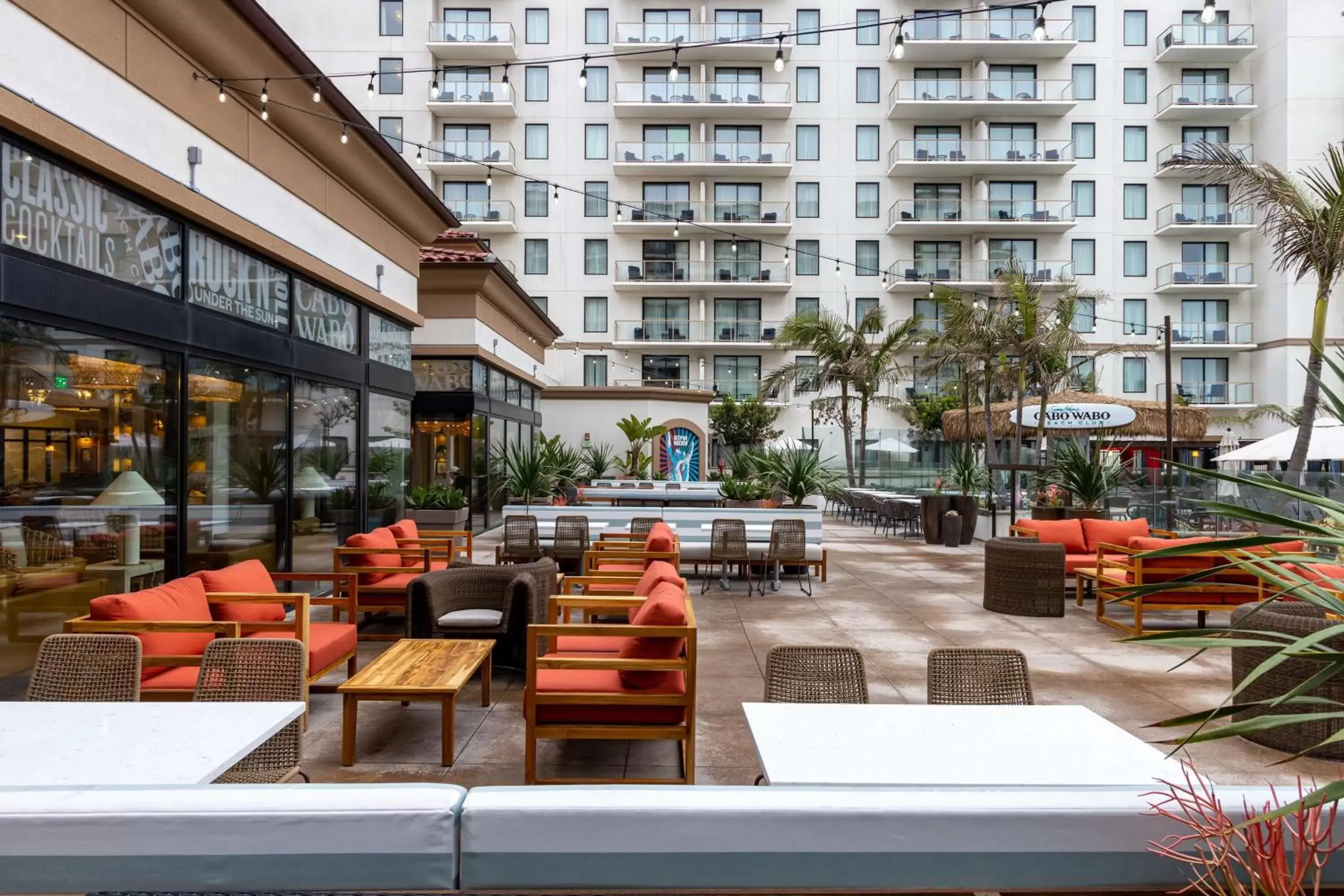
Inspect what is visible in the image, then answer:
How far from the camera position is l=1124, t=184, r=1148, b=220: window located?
34.2m

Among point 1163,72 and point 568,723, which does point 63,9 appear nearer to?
point 568,723

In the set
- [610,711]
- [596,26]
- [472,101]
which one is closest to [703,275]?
[596,26]

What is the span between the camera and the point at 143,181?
6043mm

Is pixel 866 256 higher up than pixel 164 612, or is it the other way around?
pixel 866 256

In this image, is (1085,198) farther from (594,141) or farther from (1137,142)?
(594,141)

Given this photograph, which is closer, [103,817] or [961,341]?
[103,817]

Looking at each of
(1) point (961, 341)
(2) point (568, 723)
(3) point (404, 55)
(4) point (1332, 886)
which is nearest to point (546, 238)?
(3) point (404, 55)

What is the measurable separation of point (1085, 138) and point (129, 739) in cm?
3824

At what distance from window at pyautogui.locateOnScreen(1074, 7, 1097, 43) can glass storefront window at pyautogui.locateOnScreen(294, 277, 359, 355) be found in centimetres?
3349

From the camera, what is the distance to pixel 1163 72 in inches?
1334

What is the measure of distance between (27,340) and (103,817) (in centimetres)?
433

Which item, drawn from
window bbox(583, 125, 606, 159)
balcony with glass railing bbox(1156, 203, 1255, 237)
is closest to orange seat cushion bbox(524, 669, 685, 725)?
window bbox(583, 125, 606, 159)

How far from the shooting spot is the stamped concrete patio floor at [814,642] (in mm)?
4500

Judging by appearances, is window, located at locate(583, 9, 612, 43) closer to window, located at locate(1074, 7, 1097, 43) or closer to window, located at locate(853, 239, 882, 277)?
window, located at locate(853, 239, 882, 277)
